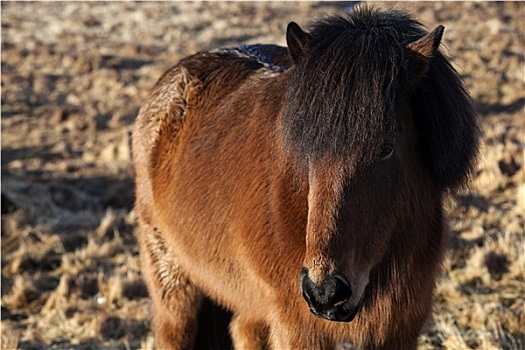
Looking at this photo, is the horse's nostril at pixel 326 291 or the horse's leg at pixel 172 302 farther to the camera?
→ the horse's leg at pixel 172 302

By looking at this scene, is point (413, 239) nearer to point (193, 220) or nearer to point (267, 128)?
point (267, 128)

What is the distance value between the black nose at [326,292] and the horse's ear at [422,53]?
3.28ft

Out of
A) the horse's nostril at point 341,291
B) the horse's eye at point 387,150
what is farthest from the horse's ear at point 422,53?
the horse's nostril at point 341,291

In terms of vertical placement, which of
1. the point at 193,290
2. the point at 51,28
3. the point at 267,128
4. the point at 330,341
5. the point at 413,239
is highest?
the point at 267,128

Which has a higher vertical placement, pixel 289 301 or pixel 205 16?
pixel 289 301

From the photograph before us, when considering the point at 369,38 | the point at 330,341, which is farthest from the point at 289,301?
the point at 369,38

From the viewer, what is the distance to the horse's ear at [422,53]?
114 inches

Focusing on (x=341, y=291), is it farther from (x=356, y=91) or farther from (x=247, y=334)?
(x=247, y=334)

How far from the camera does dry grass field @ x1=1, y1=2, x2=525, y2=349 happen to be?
19.3 feet

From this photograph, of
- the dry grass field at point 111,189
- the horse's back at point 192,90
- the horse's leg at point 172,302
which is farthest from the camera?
the dry grass field at point 111,189

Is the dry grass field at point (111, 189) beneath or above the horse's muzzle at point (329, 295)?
beneath

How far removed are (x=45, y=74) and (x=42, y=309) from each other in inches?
679

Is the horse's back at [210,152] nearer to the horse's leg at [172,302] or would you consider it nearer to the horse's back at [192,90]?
the horse's back at [192,90]

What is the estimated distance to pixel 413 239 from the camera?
323 centimetres
